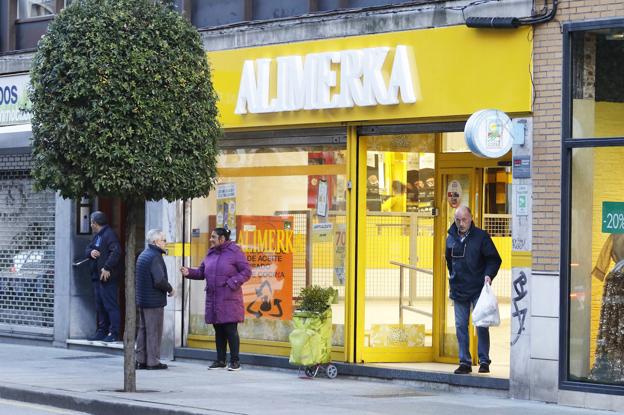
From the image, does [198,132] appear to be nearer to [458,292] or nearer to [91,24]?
[91,24]

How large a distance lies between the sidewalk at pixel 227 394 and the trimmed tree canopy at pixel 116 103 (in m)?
2.15

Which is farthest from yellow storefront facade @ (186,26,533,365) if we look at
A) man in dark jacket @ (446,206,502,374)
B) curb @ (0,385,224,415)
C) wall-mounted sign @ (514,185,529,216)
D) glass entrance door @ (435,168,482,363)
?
curb @ (0,385,224,415)

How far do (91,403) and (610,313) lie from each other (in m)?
5.42

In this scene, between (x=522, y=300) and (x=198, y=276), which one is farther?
(x=198, y=276)

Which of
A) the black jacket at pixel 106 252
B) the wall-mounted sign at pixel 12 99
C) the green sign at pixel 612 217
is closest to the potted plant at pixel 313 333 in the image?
the green sign at pixel 612 217

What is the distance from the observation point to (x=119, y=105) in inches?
503

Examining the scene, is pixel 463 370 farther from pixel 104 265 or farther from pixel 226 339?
pixel 104 265

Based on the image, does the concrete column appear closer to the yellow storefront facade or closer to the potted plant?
the yellow storefront facade

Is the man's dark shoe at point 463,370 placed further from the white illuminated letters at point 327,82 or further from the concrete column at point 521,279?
the white illuminated letters at point 327,82

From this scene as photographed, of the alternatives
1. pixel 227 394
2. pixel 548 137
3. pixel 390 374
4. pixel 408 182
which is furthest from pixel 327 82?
pixel 227 394

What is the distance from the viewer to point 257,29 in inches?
637

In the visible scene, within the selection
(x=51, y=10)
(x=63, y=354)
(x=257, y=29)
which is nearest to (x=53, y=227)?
(x=63, y=354)

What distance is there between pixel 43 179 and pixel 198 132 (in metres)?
1.70

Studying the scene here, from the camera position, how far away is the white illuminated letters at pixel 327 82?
14492 millimetres
